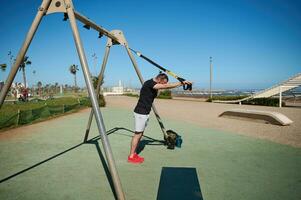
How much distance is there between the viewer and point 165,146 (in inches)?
270

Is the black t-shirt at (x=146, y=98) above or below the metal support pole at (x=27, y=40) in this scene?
below

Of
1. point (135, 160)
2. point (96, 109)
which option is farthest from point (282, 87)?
point (96, 109)

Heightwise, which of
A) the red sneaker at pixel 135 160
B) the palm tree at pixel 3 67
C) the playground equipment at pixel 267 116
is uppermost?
the palm tree at pixel 3 67

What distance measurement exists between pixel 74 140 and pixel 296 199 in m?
6.24

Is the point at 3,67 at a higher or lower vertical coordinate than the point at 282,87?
higher

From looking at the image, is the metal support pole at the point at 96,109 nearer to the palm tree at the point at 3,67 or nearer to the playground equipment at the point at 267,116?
the playground equipment at the point at 267,116

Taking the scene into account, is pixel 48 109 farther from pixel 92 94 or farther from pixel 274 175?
pixel 274 175

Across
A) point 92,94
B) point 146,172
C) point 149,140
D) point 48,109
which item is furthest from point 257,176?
point 48,109

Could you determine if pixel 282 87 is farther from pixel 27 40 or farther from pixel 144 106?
pixel 27 40

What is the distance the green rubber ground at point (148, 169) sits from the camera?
379cm

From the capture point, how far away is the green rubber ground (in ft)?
12.4

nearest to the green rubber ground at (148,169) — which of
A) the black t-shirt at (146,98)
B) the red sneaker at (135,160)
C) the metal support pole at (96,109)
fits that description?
the red sneaker at (135,160)

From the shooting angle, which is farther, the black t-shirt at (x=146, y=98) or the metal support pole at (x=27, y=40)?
the black t-shirt at (x=146, y=98)

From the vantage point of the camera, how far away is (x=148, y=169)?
4887 mm
